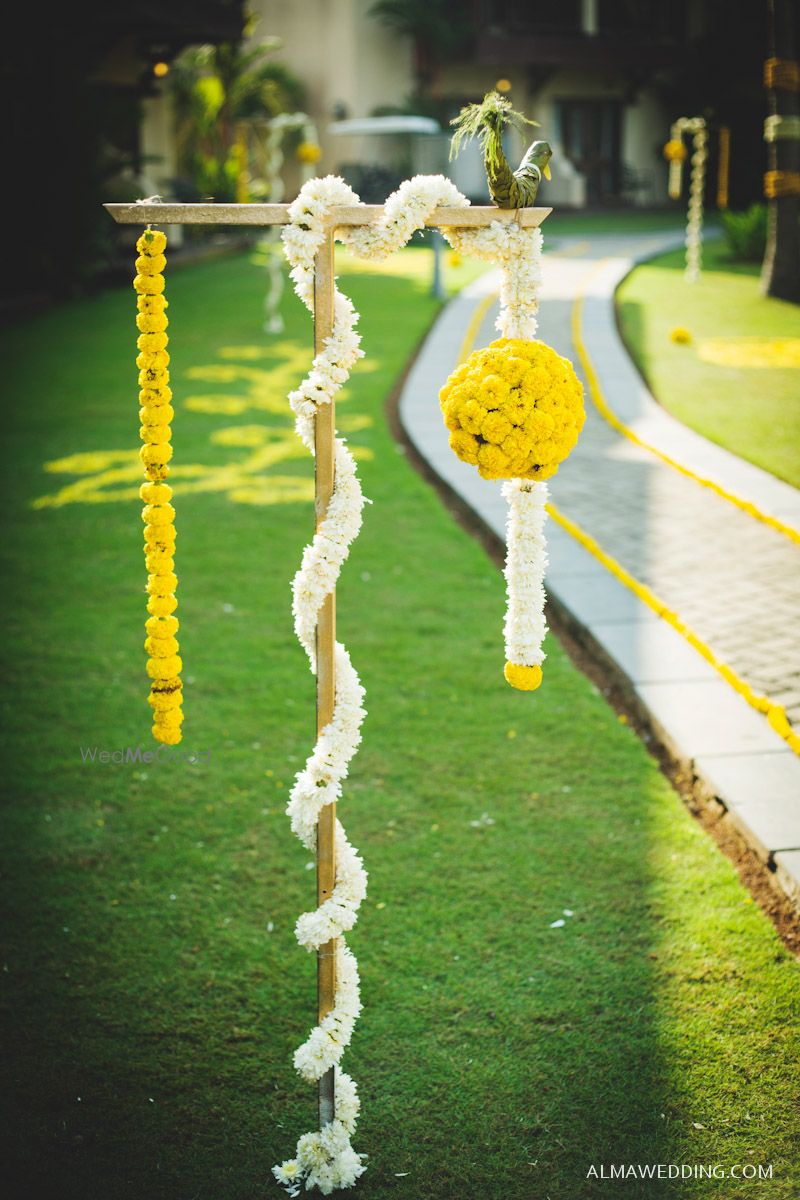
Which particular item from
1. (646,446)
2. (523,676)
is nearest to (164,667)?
(523,676)

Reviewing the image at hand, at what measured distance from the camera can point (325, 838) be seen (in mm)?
2639

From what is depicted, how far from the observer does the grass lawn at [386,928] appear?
2816 mm

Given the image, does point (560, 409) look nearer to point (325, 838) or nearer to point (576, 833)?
point (325, 838)

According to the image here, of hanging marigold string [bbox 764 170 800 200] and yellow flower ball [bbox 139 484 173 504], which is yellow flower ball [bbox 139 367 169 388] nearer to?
yellow flower ball [bbox 139 484 173 504]

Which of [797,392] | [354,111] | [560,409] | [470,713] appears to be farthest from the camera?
[354,111]

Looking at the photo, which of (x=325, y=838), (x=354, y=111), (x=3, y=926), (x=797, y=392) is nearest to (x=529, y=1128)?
(x=325, y=838)

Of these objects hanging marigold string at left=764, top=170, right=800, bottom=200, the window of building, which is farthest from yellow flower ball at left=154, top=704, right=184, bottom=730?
the window of building

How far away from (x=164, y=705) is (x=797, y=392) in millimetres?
9374

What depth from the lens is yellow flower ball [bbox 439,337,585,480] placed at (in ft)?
7.99

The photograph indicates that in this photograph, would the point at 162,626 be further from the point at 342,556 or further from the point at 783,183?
the point at 783,183

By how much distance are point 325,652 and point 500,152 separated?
1226 millimetres

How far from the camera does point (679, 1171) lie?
2707mm

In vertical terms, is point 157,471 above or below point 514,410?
below

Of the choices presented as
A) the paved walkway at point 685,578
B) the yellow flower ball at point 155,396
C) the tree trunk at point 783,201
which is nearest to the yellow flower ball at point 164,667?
the yellow flower ball at point 155,396
